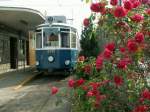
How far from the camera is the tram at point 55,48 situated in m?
22.3

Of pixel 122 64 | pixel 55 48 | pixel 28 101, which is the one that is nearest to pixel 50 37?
pixel 55 48

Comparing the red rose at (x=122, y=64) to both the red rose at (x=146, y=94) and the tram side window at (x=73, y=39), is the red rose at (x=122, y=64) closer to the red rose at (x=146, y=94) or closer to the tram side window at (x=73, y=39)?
the red rose at (x=146, y=94)

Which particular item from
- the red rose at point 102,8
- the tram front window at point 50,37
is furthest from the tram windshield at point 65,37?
the red rose at point 102,8

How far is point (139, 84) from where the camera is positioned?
603cm

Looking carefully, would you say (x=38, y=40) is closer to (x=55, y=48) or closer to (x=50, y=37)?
(x=50, y=37)

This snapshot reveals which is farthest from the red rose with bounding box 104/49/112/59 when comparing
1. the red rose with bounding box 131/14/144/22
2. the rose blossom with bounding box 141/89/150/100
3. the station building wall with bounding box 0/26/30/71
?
the station building wall with bounding box 0/26/30/71

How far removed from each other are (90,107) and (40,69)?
16306mm

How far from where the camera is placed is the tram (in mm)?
22297

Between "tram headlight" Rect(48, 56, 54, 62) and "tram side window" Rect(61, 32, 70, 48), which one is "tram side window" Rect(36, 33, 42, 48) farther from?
"tram side window" Rect(61, 32, 70, 48)

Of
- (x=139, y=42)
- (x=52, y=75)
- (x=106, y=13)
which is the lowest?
(x=52, y=75)

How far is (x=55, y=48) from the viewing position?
22.4 metres

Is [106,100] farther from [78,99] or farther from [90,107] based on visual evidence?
[78,99]

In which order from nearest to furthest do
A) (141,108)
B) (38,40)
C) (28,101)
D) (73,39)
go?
1. (141,108)
2. (28,101)
3. (38,40)
4. (73,39)

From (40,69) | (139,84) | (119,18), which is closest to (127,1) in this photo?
(119,18)
